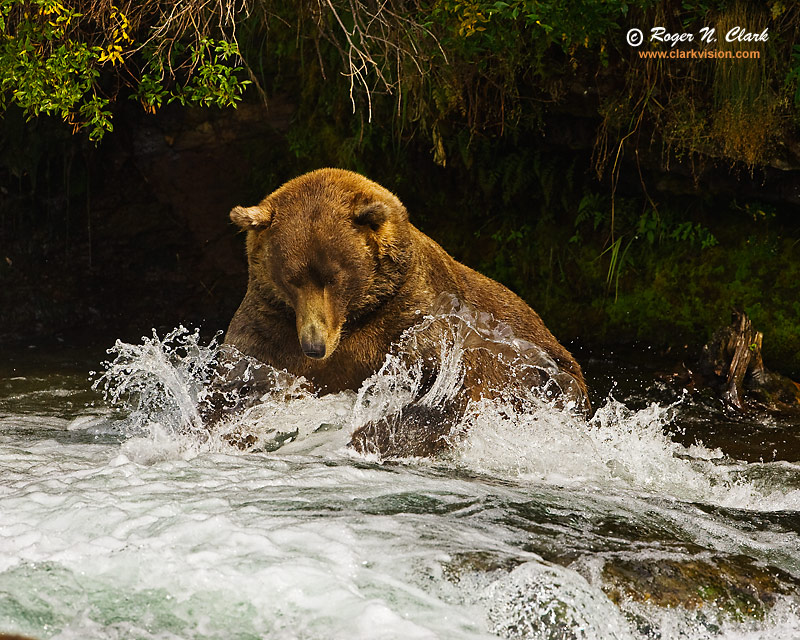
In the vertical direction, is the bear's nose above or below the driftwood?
above

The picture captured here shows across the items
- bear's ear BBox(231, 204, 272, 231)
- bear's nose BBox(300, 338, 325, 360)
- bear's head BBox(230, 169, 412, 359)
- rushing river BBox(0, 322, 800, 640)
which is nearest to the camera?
rushing river BBox(0, 322, 800, 640)

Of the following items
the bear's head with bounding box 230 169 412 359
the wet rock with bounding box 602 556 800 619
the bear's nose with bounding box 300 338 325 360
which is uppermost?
the bear's head with bounding box 230 169 412 359

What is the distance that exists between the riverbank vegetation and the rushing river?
2772mm

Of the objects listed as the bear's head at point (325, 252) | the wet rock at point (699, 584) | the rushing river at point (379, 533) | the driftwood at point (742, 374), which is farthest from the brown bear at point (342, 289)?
the driftwood at point (742, 374)

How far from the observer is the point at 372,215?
18.3ft

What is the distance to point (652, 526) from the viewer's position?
4.18 m

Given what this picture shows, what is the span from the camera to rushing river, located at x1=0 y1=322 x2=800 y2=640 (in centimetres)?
338

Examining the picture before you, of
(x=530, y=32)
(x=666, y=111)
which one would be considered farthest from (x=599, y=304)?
(x=530, y=32)

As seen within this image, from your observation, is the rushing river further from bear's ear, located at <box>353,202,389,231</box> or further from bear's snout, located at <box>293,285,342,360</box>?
bear's ear, located at <box>353,202,389,231</box>

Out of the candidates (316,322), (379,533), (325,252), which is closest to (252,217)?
(325,252)

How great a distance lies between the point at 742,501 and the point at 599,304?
437 centimetres

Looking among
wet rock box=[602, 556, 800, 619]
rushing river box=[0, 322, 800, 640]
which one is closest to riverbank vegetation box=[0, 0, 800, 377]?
rushing river box=[0, 322, 800, 640]

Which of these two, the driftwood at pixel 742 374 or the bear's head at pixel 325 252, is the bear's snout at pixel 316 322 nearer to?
the bear's head at pixel 325 252

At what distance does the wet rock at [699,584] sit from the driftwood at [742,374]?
12.3 ft
